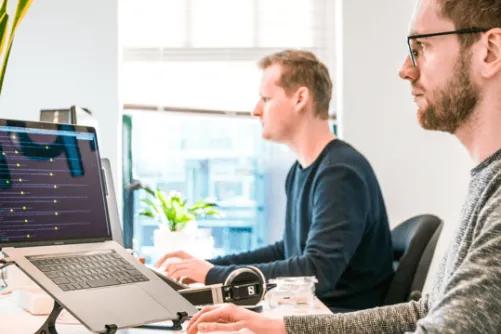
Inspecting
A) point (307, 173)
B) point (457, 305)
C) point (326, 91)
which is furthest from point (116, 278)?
point (326, 91)

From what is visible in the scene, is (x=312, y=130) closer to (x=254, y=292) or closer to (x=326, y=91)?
(x=326, y=91)

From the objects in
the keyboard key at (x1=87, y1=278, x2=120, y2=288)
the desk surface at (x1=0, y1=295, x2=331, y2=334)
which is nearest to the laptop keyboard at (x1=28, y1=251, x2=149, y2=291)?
the keyboard key at (x1=87, y1=278, x2=120, y2=288)

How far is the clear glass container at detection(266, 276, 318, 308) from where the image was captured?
1.67 metres

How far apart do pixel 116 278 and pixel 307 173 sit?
3.50ft

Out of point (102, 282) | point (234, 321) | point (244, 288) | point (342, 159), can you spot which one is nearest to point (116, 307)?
point (102, 282)

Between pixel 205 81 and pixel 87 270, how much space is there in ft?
7.65

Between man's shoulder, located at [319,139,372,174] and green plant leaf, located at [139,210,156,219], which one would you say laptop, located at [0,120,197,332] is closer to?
man's shoulder, located at [319,139,372,174]

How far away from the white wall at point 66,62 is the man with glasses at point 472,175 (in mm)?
2349

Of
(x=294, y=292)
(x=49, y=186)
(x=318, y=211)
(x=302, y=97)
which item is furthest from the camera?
(x=302, y=97)

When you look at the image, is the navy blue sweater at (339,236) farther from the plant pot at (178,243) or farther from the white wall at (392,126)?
the white wall at (392,126)

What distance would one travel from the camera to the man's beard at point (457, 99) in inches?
43.1

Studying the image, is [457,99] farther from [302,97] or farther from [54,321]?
[302,97]

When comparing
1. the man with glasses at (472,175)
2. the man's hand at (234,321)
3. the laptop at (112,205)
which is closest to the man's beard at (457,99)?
the man with glasses at (472,175)

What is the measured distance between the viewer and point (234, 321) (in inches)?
48.3
